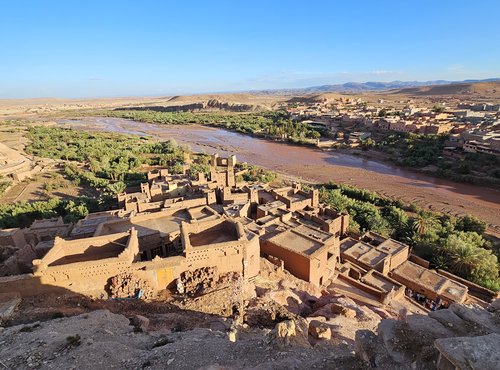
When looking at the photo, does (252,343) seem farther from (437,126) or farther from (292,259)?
(437,126)

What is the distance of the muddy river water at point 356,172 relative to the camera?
31203 mm

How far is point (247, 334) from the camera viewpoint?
28.6 feet

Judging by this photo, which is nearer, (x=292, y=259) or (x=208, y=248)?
(x=208, y=248)

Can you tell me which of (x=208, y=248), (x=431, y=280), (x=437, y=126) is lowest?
(x=431, y=280)

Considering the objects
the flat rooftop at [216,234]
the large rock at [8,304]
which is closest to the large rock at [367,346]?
the flat rooftop at [216,234]

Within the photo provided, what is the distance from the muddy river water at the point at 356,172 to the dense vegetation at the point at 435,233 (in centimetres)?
529

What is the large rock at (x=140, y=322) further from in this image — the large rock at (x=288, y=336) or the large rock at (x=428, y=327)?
the large rock at (x=428, y=327)

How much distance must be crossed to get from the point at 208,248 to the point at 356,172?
34531 mm

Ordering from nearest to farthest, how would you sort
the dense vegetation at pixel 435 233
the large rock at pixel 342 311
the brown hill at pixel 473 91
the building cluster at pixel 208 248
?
1. the building cluster at pixel 208 248
2. the large rock at pixel 342 311
3. the dense vegetation at pixel 435 233
4. the brown hill at pixel 473 91

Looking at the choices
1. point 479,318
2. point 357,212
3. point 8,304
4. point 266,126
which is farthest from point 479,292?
point 266,126

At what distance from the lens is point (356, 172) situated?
4181cm

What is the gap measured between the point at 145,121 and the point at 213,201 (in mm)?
82051

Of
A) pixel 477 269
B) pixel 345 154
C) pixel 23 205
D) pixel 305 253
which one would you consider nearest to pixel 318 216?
pixel 305 253

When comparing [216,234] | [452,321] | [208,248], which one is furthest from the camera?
[216,234]
